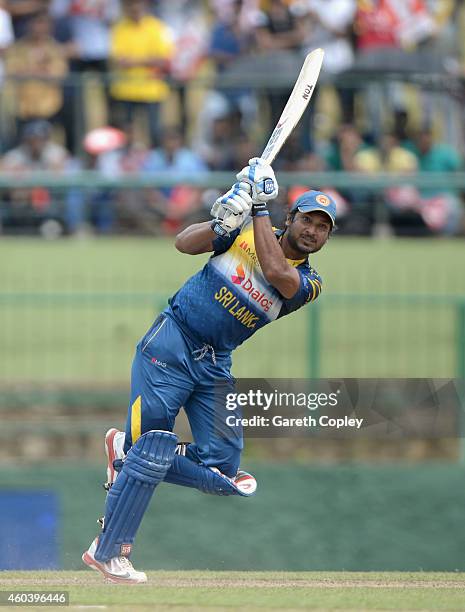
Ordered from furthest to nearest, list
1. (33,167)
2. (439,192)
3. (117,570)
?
(33,167), (439,192), (117,570)

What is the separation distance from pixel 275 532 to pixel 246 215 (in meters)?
3.43

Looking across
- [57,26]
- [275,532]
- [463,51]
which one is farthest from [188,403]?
[463,51]

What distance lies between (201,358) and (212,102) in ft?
18.4

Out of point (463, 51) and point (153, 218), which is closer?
point (153, 218)

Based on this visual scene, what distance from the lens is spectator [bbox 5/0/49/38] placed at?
12.4 metres

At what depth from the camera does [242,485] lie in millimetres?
7059

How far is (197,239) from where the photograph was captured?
6719 mm

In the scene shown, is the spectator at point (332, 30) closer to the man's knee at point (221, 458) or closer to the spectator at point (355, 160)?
the spectator at point (355, 160)

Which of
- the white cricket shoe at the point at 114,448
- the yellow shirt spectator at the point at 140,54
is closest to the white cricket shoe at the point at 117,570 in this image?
the white cricket shoe at the point at 114,448

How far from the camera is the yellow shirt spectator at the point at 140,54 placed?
12.1m

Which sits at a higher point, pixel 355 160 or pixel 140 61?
pixel 140 61

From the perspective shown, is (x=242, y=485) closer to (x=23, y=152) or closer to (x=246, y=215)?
(x=246, y=215)

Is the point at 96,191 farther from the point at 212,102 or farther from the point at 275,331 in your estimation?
the point at 275,331

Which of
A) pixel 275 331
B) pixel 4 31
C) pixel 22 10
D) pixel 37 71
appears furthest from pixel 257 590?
pixel 22 10
